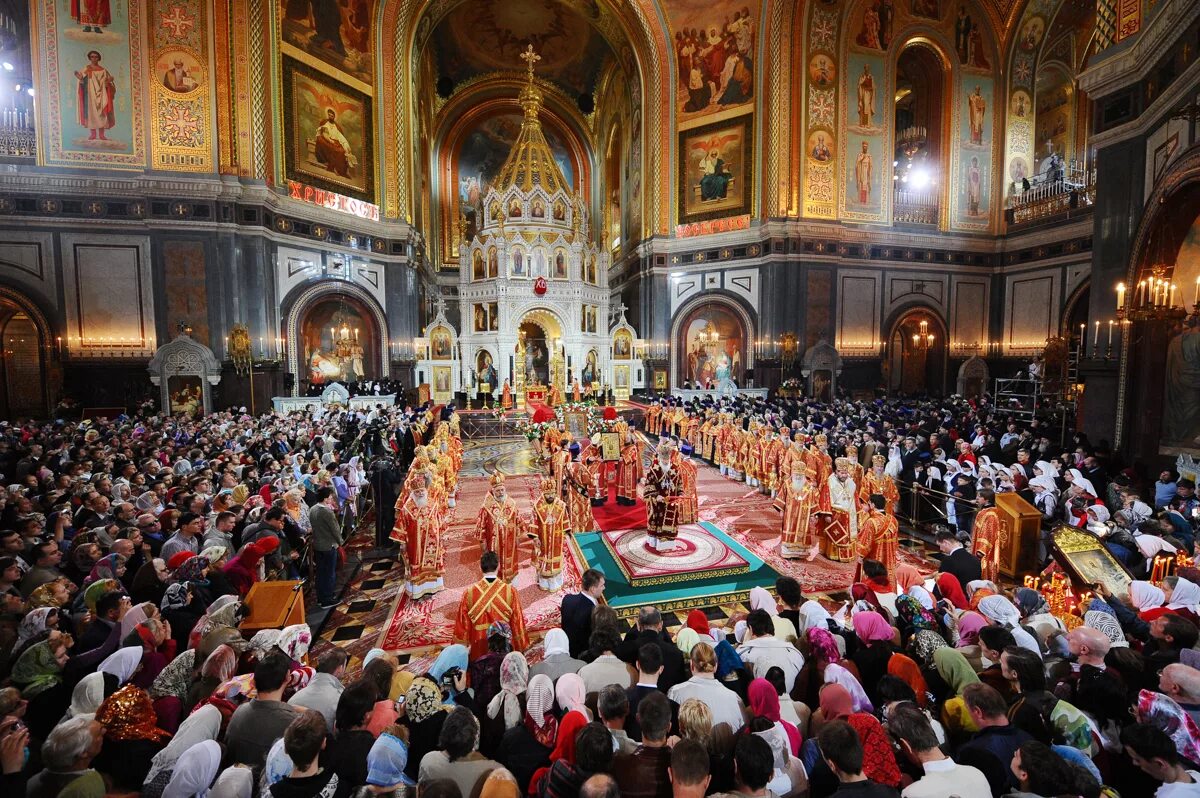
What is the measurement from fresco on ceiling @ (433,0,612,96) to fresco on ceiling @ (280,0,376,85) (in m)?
8.64

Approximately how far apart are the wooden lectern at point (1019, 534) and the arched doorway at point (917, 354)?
2016cm

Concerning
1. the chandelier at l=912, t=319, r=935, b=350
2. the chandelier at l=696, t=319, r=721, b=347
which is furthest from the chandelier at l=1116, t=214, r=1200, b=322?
the chandelier at l=696, t=319, r=721, b=347

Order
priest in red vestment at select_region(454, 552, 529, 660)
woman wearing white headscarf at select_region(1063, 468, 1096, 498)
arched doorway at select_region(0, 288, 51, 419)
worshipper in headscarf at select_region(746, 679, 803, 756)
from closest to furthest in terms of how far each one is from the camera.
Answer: worshipper in headscarf at select_region(746, 679, 803, 756)
priest in red vestment at select_region(454, 552, 529, 660)
woman wearing white headscarf at select_region(1063, 468, 1096, 498)
arched doorway at select_region(0, 288, 51, 419)

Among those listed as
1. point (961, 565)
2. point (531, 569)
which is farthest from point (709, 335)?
point (961, 565)

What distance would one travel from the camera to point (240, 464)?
9031 millimetres

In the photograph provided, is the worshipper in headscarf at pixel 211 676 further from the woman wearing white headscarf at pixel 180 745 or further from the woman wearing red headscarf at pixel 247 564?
the woman wearing red headscarf at pixel 247 564

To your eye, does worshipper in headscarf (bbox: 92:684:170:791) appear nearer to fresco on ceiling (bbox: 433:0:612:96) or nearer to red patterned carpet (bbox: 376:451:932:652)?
red patterned carpet (bbox: 376:451:932:652)

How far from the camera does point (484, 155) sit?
37.9 m

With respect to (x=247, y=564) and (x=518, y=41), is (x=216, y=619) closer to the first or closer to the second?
(x=247, y=564)

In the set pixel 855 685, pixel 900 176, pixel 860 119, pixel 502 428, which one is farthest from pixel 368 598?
pixel 900 176

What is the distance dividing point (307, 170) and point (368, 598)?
20.1 meters

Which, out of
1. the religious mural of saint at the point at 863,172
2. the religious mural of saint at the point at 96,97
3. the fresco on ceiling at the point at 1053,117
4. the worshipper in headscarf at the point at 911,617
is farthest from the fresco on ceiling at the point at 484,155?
the worshipper in headscarf at the point at 911,617

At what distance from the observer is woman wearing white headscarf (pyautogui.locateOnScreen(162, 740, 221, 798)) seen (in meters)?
2.53

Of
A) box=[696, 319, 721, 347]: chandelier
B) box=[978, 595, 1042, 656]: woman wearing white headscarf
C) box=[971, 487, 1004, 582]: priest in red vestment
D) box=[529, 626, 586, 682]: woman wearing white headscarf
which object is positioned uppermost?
box=[696, 319, 721, 347]: chandelier
